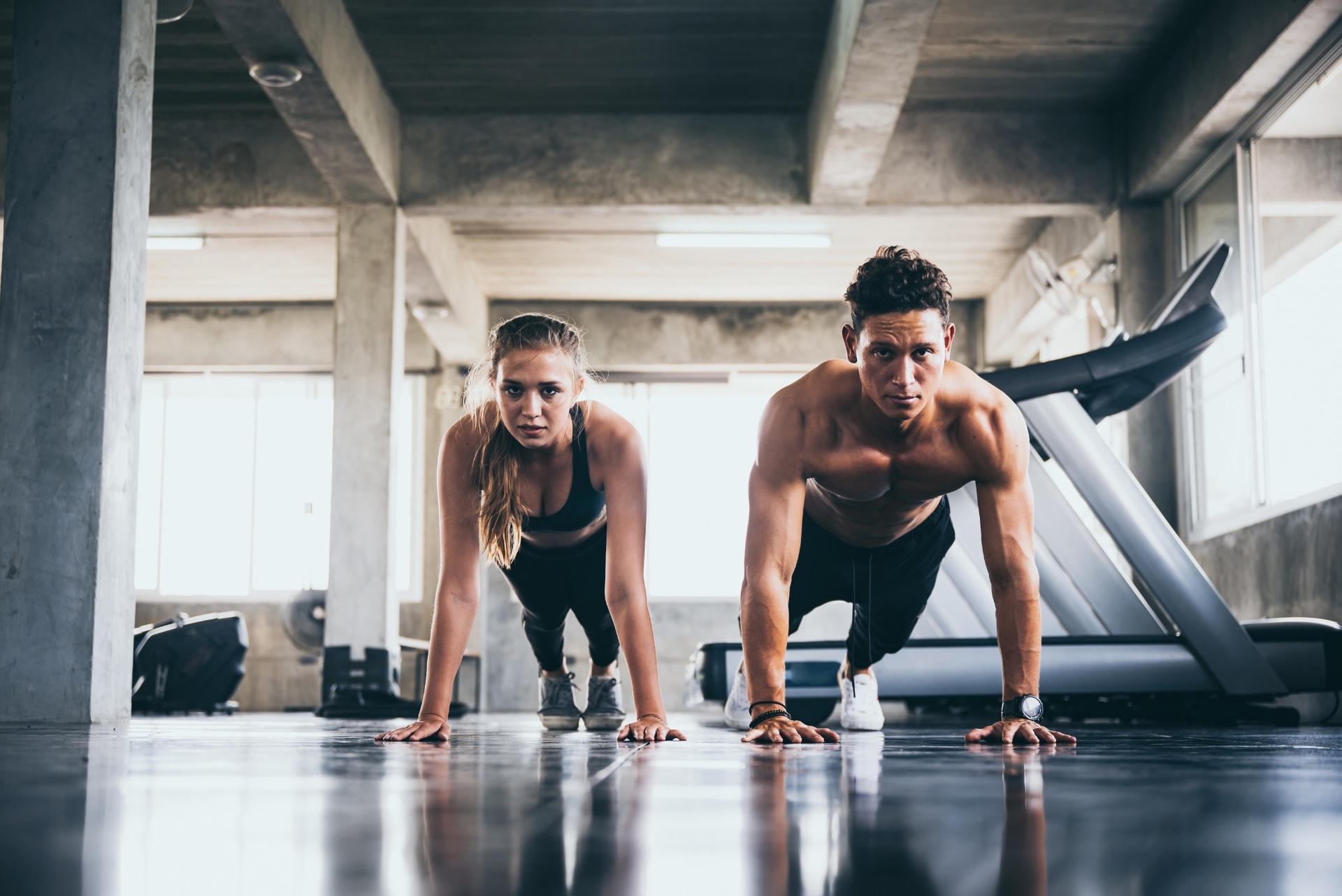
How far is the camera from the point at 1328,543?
5.30 meters

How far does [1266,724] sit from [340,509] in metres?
5.09

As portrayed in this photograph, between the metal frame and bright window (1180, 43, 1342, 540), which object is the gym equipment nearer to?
the metal frame

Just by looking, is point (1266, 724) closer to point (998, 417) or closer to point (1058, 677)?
point (1058, 677)

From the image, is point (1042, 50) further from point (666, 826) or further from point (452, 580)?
point (666, 826)

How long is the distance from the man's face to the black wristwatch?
0.59 meters

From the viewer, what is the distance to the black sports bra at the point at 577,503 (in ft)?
9.61

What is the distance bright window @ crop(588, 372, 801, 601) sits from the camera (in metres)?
11.4

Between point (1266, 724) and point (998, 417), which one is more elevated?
point (998, 417)

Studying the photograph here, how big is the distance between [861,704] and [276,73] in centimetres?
419

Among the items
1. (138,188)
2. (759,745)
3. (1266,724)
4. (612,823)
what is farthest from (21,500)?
(1266,724)

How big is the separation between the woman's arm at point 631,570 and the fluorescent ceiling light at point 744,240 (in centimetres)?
614

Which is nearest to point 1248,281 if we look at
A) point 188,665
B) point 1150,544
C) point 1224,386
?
point 1224,386

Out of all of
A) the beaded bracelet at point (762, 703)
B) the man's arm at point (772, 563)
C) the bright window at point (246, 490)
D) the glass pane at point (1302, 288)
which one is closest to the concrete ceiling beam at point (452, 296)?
the bright window at point (246, 490)

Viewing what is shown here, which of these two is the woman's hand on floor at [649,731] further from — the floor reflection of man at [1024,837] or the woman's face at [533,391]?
the floor reflection of man at [1024,837]
